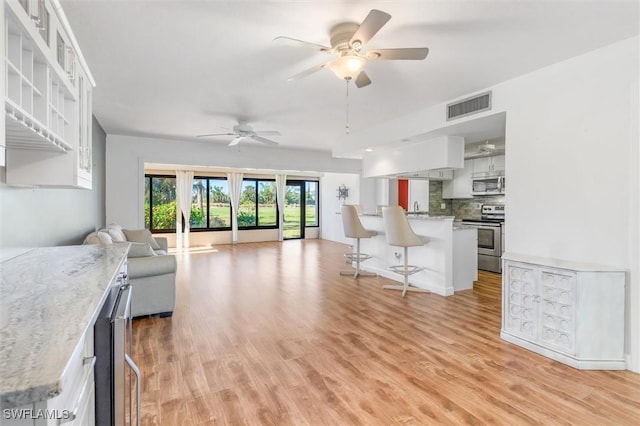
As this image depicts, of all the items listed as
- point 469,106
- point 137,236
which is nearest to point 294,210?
point 137,236

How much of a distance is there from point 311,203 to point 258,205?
189 cm

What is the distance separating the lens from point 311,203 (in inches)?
442

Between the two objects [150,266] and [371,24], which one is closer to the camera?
[371,24]

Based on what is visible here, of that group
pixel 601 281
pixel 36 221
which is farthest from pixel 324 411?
pixel 36 221

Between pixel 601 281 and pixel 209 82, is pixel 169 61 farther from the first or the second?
pixel 601 281

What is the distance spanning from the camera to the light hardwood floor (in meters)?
1.88

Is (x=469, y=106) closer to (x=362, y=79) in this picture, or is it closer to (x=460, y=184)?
(x=362, y=79)

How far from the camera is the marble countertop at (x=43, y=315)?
64cm

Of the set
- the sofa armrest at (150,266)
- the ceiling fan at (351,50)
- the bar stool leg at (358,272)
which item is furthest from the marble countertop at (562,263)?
the sofa armrest at (150,266)

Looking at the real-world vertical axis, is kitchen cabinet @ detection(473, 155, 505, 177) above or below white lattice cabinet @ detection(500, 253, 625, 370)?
above

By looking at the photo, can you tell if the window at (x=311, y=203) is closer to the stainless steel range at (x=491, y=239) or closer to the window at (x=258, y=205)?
the window at (x=258, y=205)

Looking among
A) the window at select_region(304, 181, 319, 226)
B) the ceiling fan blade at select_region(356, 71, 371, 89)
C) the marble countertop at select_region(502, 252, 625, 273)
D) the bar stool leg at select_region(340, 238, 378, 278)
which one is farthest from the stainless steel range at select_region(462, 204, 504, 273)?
the window at select_region(304, 181, 319, 226)

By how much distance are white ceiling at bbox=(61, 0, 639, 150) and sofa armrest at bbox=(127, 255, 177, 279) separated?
1.87 m

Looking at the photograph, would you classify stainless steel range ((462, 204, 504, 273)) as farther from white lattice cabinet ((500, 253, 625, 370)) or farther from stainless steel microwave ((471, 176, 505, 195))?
white lattice cabinet ((500, 253, 625, 370))
